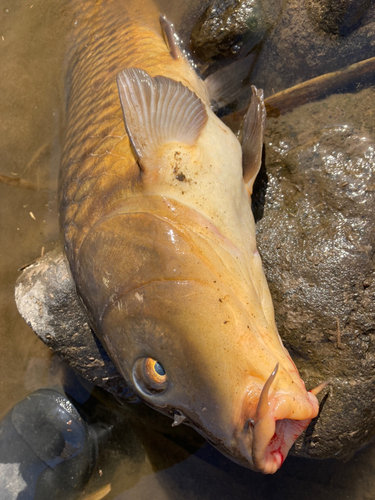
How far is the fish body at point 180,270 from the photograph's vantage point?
5.57 ft

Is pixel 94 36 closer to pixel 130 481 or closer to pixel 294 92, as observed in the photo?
pixel 294 92

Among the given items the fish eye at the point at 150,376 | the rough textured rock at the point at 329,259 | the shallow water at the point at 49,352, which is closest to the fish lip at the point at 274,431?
the fish eye at the point at 150,376

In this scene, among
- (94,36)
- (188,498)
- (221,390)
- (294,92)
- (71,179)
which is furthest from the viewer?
(188,498)

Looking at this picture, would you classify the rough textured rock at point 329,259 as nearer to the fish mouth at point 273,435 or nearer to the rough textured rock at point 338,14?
the rough textured rock at point 338,14

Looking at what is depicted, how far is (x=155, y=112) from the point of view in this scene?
84.2 inches

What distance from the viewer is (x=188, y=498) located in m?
3.60

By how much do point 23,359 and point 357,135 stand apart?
3714 mm

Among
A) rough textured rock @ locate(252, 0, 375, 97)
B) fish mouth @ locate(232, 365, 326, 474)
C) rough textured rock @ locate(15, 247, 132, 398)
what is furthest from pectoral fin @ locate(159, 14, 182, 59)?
fish mouth @ locate(232, 365, 326, 474)

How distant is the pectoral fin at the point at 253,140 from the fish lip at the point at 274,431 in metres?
1.40

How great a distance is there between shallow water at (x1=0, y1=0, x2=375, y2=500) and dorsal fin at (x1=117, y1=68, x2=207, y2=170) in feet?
6.17

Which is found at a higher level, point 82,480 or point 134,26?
point 134,26

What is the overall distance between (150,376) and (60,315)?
1655mm

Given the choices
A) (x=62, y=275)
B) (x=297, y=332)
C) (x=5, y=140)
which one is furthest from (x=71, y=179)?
(x=5, y=140)

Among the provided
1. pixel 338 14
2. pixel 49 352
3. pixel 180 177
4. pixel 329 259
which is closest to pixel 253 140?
pixel 180 177
